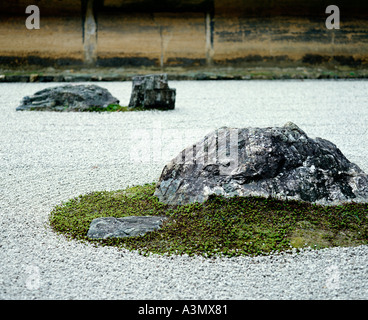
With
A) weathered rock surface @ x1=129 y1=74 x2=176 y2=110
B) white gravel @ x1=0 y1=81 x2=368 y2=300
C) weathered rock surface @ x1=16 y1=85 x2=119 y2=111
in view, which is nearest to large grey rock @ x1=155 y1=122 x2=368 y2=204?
white gravel @ x1=0 y1=81 x2=368 y2=300

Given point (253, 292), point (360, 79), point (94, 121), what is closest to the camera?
point (253, 292)

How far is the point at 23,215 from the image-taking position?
11.0 feet

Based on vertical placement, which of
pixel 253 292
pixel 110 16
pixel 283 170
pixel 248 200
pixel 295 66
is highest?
pixel 110 16

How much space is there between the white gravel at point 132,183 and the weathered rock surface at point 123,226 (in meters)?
0.16

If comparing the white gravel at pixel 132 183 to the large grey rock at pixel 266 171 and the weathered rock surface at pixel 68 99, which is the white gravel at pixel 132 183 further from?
the large grey rock at pixel 266 171

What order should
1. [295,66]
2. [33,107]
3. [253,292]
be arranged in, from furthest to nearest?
[295,66], [33,107], [253,292]

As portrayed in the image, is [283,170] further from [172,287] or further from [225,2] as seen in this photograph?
[225,2]

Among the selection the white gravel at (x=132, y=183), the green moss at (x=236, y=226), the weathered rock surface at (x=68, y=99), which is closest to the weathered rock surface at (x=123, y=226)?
the green moss at (x=236, y=226)

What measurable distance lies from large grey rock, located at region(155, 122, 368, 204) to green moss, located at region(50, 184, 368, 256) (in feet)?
0.27

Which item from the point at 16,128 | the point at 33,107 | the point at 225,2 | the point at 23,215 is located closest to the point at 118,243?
Result: the point at 23,215

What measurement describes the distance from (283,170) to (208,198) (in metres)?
0.63

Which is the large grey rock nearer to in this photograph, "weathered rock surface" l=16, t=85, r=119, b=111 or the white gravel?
the white gravel

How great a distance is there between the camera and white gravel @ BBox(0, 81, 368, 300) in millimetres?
2336

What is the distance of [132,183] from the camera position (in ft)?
13.4
